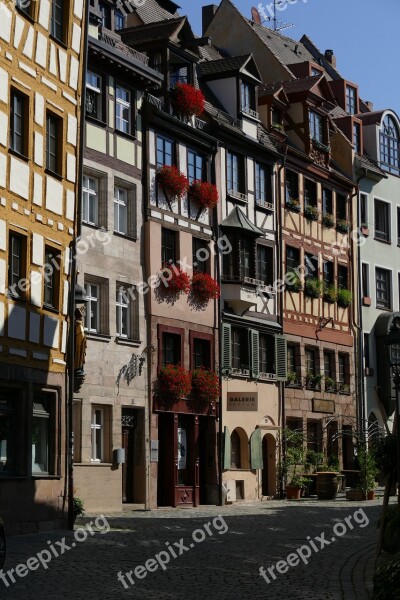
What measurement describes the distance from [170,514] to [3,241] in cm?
960

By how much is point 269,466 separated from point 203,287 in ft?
24.3

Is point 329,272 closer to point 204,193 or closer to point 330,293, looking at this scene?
point 330,293

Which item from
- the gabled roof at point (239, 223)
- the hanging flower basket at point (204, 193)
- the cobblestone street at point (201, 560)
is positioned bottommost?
the cobblestone street at point (201, 560)

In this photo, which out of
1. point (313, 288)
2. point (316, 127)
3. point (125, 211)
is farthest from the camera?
point (316, 127)

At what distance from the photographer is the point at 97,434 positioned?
102 ft

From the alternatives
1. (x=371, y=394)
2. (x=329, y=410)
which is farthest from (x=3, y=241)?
(x=371, y=394)

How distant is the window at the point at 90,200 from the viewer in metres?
31.3

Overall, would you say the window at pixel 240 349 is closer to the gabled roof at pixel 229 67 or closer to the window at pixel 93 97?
the gabled roof at pixel 229 67

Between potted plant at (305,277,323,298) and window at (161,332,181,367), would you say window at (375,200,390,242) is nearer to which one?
potted plant at (305,277,323,298)

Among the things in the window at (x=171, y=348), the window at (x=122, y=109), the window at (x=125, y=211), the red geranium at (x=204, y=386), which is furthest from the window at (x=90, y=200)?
the red geranium at (x=204, y=386)

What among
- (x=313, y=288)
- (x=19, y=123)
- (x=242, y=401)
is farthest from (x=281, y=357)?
(x=19, y=123)

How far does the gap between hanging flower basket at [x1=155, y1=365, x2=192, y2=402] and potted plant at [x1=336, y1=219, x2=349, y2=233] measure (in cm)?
1370

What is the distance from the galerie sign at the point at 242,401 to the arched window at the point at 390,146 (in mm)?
17414

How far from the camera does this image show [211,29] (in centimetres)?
4838
